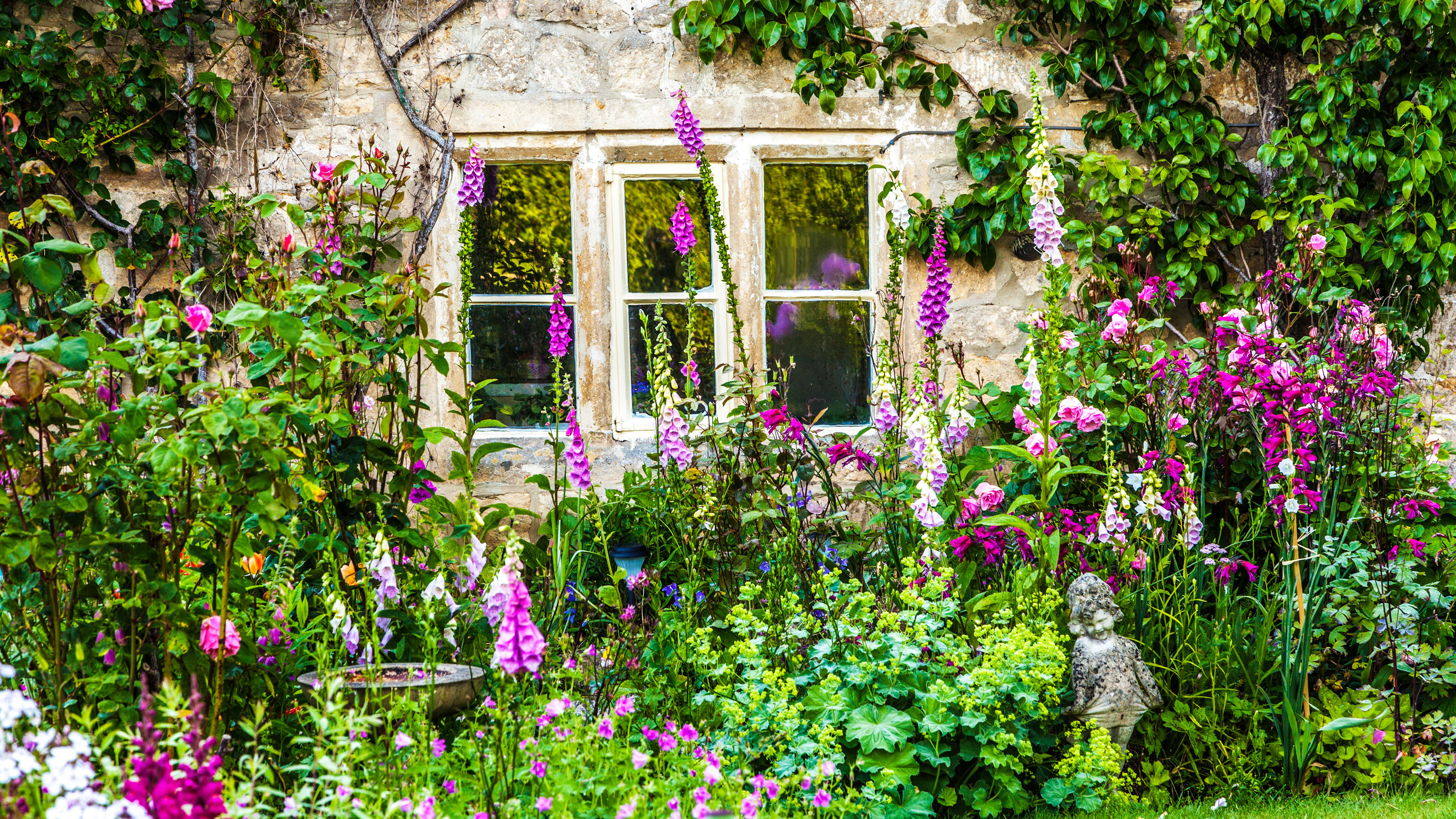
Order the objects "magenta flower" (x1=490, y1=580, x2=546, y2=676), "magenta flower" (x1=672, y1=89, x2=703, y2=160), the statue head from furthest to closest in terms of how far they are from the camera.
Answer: "magenta flower" (x1=672, y1=89, x2=703, y2=160)
the statue head
"magenta flower" (x1=490, y1=580, x2=546, y2=676)

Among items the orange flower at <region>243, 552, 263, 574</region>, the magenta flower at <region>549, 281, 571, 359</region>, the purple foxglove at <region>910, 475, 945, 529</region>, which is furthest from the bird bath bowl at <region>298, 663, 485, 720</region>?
the purple foxglove at <region>910, 475, 945, 529</region>

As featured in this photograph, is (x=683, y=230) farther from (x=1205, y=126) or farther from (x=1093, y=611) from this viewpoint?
(x=1205, y=126)

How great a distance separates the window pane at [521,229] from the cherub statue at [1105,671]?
2.43 metres

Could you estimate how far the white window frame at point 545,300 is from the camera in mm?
3768

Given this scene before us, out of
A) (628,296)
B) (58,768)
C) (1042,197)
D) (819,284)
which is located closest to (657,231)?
(628,296)

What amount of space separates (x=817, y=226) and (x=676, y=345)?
783 mm

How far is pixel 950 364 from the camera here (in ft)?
12.3

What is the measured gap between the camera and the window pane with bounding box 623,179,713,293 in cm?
384

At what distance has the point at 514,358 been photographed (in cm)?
389

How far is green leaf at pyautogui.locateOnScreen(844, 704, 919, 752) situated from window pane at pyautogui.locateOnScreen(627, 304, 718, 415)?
203cm

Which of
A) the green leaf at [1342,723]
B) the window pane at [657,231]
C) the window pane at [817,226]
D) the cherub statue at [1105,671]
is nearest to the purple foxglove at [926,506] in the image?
the cherub statue at [1105,671]

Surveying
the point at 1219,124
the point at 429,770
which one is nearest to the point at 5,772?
the point at 429,770

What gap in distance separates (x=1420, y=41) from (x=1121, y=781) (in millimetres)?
3157

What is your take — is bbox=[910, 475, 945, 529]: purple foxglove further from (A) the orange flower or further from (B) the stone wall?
(A) the orange flower
